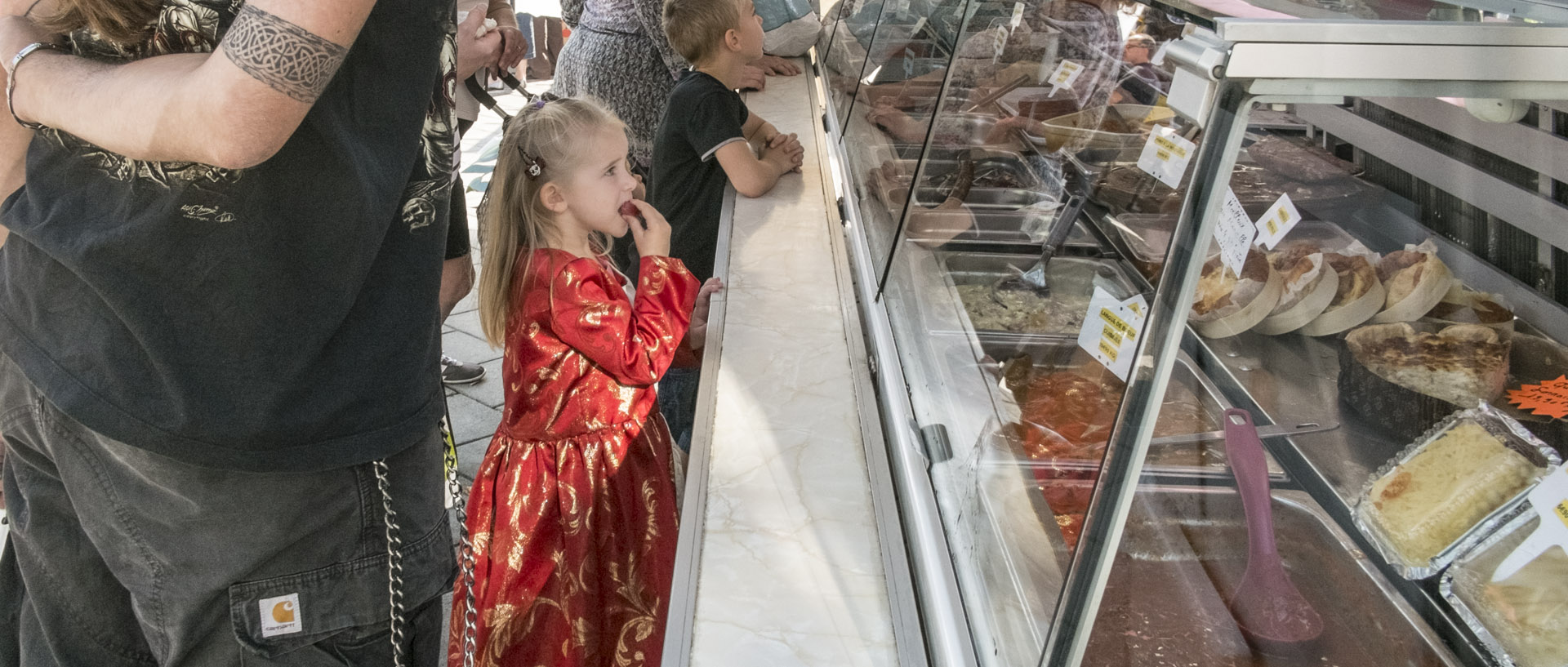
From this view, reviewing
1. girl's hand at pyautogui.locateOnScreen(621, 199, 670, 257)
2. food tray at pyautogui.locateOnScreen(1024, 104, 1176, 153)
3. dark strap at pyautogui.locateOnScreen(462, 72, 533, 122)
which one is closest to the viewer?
food tray at pyautogui.locateOnScreen(1024, 104, 1176, 153)

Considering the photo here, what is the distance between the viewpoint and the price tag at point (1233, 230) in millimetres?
915

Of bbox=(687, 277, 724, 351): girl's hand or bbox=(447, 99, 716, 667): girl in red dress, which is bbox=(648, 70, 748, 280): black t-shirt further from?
bbox=(447, 99, 716, 667): girl in red dress

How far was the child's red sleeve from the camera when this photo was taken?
1.71 metres

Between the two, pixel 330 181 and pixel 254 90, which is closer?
pixel 254 90

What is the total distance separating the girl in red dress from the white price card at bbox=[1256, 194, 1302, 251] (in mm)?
1003

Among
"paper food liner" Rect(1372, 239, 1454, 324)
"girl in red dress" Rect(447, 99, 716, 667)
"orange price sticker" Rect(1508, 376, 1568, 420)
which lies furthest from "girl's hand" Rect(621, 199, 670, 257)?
"orange price sticker" Rect(1508, 376, 1568, 420)

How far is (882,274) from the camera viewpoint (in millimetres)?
1862

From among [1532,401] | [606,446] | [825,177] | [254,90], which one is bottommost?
[606,446]

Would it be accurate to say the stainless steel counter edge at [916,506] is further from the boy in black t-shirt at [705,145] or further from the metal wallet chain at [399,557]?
the boy in black t-shirt at [705,145]

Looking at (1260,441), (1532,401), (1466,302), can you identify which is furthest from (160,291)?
(1466,302)

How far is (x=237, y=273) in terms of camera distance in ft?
3.31

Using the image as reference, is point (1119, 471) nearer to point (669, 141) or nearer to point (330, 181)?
point (330, 181)

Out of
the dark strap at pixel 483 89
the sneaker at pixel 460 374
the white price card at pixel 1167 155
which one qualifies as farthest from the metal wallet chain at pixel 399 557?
the sneaker at pixel 460 374

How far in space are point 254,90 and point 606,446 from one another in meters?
1.03
